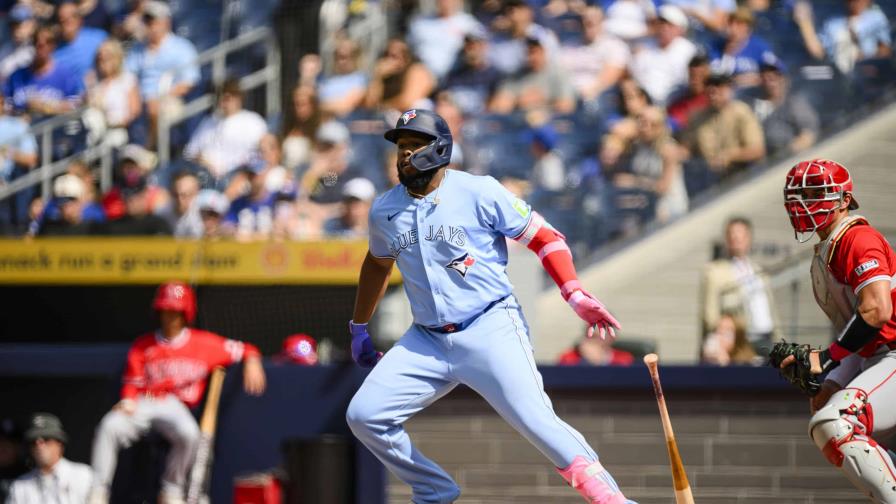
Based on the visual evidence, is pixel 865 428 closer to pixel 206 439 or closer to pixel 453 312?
pixel 453 312

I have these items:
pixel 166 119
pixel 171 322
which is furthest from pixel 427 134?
pixel 166 119

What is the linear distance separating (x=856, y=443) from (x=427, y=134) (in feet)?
Result: 6.76

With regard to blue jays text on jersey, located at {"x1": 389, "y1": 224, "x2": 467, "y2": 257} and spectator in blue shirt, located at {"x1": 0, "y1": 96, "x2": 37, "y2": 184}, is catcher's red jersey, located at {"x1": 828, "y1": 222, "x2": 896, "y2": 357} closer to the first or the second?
blue jays text on jersey, located at {"x1": 389, "y1": 224, "x2": 467, "y2": 257}

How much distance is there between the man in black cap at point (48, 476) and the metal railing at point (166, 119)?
8.75ft

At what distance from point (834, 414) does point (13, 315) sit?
6.15 metres

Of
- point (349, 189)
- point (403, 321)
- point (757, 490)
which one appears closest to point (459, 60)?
point (349, 189)

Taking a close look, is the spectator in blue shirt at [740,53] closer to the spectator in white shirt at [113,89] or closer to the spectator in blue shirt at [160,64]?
the spectator in blue shirt at [160,64]

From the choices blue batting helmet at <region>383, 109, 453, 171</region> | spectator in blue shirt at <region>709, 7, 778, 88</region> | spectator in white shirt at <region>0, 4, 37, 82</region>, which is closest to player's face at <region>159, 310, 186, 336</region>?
blue batting helmet at <region>383, 109, 453, 171</region>

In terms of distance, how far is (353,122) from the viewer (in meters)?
10.1

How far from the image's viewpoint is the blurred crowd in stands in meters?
9.41

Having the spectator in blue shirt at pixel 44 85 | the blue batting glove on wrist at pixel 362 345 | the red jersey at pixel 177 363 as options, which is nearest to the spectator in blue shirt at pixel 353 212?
the red jersey at pixel 177 363

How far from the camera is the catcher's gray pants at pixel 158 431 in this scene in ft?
24.2

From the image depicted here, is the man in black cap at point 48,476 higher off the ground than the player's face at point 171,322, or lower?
lower

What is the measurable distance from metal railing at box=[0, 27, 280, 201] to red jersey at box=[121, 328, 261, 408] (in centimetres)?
245
